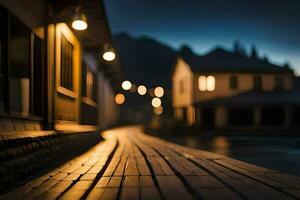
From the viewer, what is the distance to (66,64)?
12.0 m

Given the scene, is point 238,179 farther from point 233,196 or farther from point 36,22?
point 36,22

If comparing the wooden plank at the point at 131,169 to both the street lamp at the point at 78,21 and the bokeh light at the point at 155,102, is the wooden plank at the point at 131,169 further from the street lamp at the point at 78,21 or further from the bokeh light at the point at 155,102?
the bokeh light at the point at 155,102

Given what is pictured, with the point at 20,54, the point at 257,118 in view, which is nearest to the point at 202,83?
the point at 257,118

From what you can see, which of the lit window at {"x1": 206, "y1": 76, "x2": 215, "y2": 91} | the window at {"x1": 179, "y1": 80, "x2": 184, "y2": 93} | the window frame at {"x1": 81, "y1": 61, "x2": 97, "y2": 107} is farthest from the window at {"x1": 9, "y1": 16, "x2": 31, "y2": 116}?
the window at {"x1": 179, "y1": 80, "x2": 184, "y2": 93}

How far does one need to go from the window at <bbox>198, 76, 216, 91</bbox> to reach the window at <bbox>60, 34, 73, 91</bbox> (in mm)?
23146

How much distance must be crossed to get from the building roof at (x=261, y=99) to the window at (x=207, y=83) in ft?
4.30

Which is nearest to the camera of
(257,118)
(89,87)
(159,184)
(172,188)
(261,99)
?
(172,188)

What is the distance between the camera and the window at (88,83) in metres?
15.8

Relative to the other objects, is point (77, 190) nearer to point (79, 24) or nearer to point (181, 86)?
point (79, 24)

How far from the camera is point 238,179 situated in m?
5.98

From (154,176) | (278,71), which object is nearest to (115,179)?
(154,176)

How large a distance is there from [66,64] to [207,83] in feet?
80.6

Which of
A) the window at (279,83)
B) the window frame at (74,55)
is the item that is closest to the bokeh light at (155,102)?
the window at (279,83)

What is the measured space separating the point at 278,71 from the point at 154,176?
3149cm
